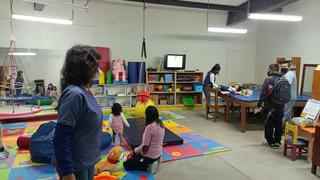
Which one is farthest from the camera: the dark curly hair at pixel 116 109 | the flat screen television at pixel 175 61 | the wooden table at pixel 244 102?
the flat screen television at pixel 175 61

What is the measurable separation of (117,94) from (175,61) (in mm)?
2434

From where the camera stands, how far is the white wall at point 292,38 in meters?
7.70

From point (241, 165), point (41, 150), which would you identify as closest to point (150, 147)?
point (241, 165)

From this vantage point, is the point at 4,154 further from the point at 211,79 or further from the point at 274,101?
the point at 211,79

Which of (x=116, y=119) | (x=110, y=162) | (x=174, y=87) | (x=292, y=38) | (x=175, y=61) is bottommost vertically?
(x=110, y=162)

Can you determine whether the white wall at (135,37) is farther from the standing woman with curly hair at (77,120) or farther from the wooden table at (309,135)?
the standing woman with curly hair at (77,120)

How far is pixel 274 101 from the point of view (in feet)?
16.4

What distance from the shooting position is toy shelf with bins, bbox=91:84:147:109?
868 cm

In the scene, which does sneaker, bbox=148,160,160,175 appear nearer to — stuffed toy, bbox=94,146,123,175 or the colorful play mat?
the colorful play mat

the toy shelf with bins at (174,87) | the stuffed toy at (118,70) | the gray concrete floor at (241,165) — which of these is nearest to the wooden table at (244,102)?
the gray concrete floor at (241,165)

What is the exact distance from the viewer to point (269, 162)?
14.4 ft

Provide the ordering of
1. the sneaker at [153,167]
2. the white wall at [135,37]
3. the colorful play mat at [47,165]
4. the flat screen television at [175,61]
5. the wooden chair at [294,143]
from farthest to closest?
1. the flat screen television at [175,61]
2. the white wall at [135,37]
3. the wooden chair at [294,143]
4. the sneaker at [153,167]
5. the colorful play mat at [47,165]

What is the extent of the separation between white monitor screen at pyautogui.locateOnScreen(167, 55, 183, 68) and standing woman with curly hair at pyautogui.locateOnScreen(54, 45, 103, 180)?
24.6ft

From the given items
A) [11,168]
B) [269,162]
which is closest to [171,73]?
[269,162]
